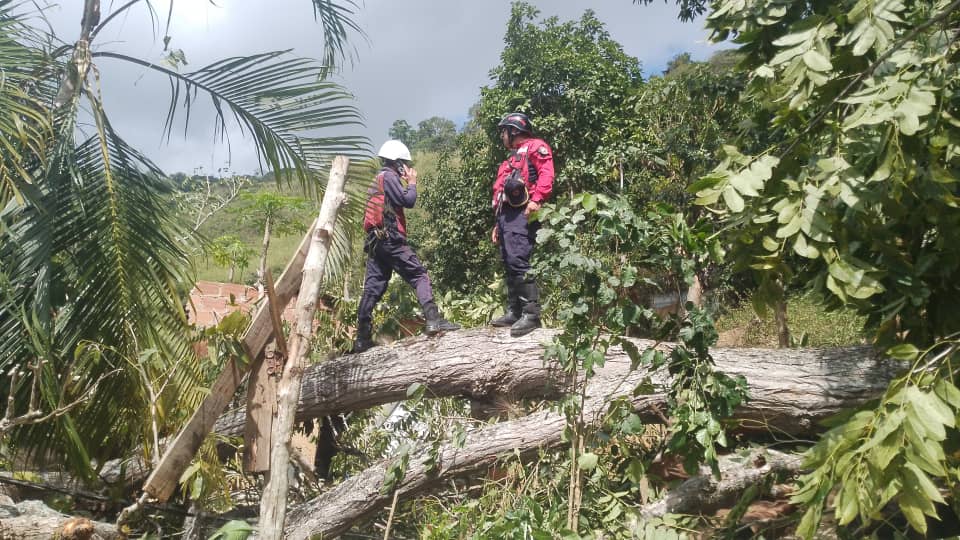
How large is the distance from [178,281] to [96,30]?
5.34 feet

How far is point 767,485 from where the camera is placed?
13.8ft

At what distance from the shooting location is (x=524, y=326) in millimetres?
5285

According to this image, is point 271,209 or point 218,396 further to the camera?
point 271,209

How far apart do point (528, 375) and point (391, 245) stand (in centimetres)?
136

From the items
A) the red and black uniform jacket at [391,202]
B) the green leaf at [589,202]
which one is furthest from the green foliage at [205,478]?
the green leaf at [589,202]

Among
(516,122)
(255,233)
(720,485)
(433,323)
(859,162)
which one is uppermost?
(255,233)

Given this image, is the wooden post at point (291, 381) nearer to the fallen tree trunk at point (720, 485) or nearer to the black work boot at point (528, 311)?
the black work boot at point (528, 311)

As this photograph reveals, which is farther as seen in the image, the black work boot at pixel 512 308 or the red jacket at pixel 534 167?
the black work boot at pixel 512 308

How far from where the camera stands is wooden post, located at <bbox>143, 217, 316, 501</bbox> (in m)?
4.09

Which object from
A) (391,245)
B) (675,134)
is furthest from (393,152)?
(675,134)

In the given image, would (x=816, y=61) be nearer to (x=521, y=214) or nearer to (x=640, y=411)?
(x=640, y=411)

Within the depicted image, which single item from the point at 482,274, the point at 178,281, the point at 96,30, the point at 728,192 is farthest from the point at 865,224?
the point at 482,274

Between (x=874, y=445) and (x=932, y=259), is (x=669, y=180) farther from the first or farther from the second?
(x=874, y=445)

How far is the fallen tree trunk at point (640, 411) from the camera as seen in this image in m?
4.74
